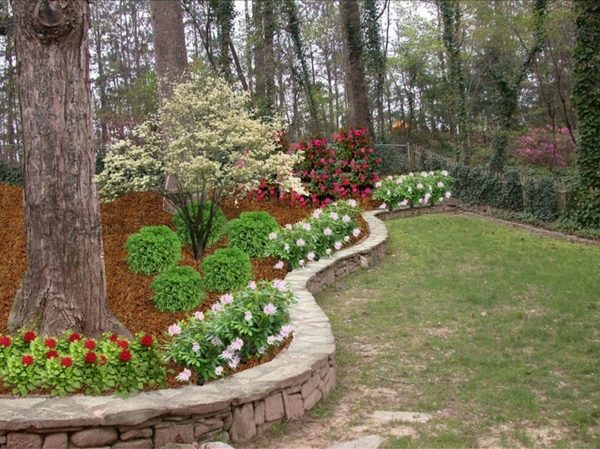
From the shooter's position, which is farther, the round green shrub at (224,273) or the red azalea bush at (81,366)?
the round green shrub at (224,273)

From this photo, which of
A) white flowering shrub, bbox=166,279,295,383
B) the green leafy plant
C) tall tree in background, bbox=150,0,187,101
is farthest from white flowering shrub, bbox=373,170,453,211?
white flowering shrub, bbox=166,279,295,383

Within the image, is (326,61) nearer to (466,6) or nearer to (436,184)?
(466,6)

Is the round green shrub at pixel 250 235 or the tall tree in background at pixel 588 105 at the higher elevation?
the tall tree in background at pixel 588 105

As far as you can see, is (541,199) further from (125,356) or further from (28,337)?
(28,337)

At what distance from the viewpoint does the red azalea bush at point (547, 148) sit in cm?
1578

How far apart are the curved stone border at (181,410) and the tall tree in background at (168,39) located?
5.61 m

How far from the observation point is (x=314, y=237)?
21.5 feet

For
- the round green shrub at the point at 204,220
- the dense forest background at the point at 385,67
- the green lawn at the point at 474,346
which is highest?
the dense forest background at the point at 385,67

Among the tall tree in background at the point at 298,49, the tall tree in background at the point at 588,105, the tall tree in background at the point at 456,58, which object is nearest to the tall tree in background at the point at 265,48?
the tall tree in background at the point at 298,49

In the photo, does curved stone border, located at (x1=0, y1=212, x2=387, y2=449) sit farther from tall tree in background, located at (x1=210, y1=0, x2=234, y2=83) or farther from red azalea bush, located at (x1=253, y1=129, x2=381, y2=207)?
tall tree in background, located at (x1=210, y1=0, x2=234, y2=83)

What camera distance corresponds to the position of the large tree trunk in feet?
11.8

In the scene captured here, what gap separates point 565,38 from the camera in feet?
46.7

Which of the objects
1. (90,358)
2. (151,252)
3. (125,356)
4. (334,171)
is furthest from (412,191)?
(90,358)

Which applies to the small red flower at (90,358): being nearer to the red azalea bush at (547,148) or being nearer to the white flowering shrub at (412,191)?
the white flowering shrub at (412,191)
